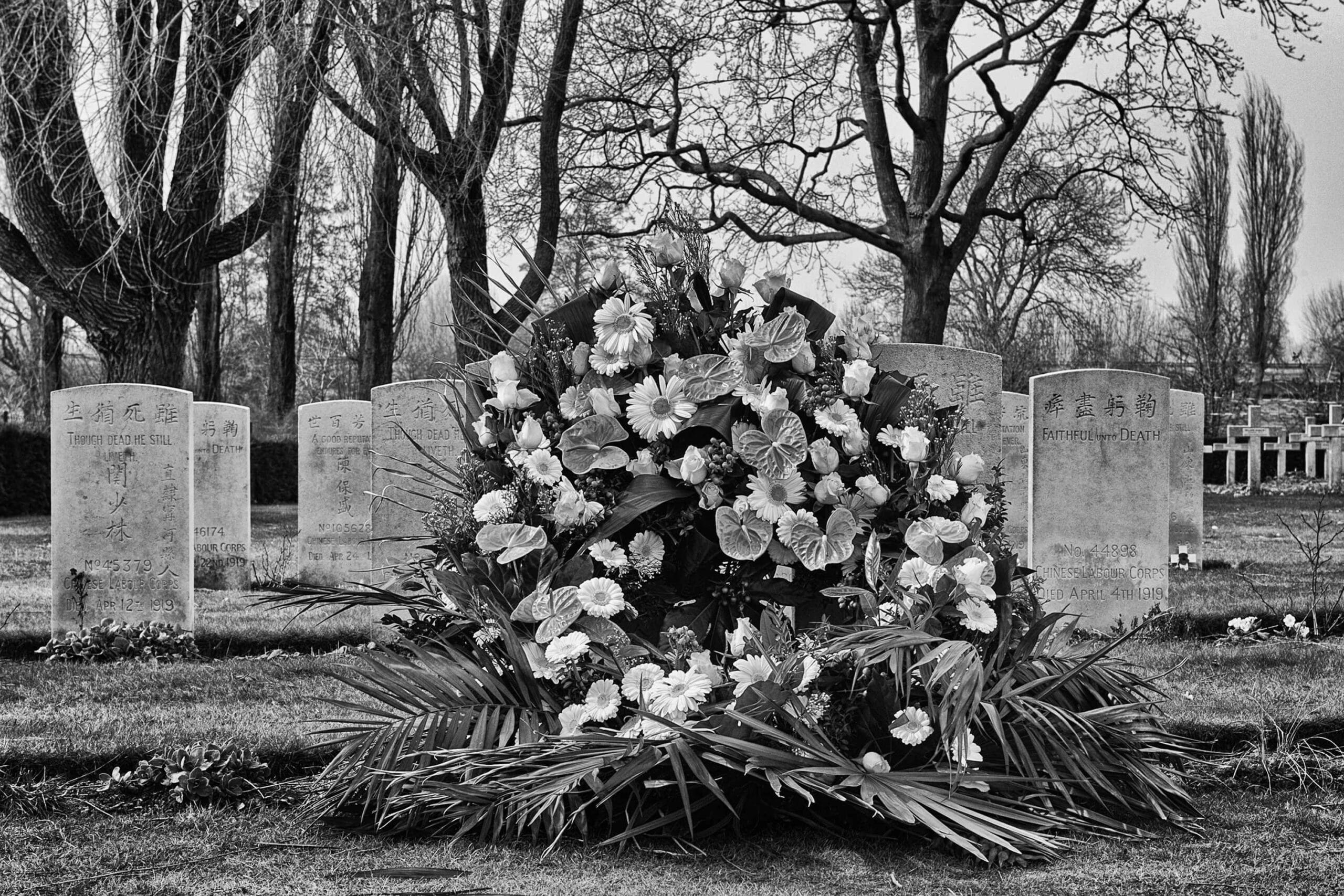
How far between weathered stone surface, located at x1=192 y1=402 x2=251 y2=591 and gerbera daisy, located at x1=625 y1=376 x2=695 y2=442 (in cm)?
870

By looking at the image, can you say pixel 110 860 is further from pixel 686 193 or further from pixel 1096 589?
pixel 686 193

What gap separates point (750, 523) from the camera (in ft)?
11.4

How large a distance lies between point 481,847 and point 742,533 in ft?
3.76

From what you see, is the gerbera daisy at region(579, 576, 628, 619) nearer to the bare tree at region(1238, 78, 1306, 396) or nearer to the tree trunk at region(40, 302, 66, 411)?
the tree trunk at region(40, 302, 66, 411)

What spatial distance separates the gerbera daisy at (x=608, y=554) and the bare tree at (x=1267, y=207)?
39.6 meters

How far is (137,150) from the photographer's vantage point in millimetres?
8438

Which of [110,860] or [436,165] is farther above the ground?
[436,165]

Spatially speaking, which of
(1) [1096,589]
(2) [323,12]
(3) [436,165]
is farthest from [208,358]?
(1) [1096,589]

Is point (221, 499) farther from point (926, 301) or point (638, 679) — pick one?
point (926, 301)

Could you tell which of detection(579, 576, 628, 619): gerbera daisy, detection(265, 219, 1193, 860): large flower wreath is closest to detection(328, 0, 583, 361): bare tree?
detection(265, 219, 1193, 860): large flower wreath

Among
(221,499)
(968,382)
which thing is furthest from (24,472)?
(968,382)

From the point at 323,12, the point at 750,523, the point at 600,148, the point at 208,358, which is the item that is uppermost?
the point at 600,148

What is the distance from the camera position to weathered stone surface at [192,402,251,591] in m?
11.3

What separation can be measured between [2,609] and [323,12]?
5179 millimetres
